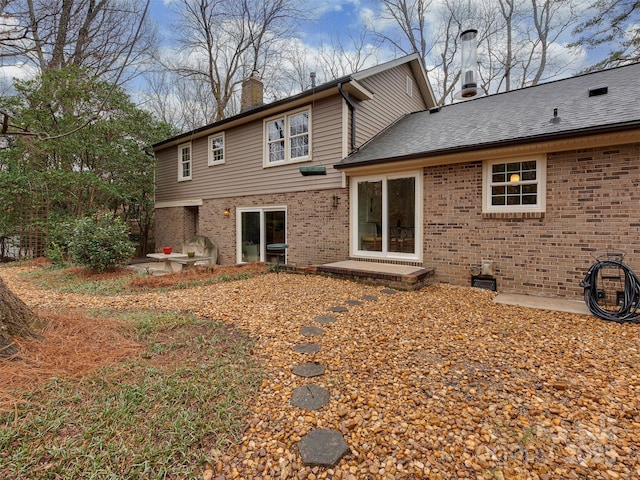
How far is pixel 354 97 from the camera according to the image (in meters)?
8.15

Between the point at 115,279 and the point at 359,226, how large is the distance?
6013mm

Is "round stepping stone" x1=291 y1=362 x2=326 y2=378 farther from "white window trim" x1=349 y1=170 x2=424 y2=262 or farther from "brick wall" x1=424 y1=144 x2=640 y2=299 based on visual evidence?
"white window trim" x1=349 y1=170 x2=424 y2=262

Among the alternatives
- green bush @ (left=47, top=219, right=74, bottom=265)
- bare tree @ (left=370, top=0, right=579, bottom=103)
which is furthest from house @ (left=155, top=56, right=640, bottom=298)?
bare tree @ (left=370, top=0, right=579, bottom=103)

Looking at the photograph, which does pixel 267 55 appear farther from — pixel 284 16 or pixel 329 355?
pixel 329 355

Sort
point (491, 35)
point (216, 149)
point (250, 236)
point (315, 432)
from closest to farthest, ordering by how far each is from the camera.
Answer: point (315, 432), point (250, 236), point (216, 149), point (491, 35)

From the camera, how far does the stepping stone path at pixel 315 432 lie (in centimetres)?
184

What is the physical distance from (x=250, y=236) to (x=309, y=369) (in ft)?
25.5

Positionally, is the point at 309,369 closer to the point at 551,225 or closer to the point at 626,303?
the point at 626,303

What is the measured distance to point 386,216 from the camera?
289 inches

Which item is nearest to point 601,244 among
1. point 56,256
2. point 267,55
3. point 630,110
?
point 630,110

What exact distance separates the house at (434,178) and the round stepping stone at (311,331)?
12.4 feet

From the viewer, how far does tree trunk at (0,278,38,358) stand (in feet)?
8.80

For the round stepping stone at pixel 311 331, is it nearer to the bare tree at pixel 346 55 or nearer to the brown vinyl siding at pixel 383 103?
the brown vinyl siding at pixel 383 103

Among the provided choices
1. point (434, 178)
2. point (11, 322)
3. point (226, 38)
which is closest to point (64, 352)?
point (11, 322)
